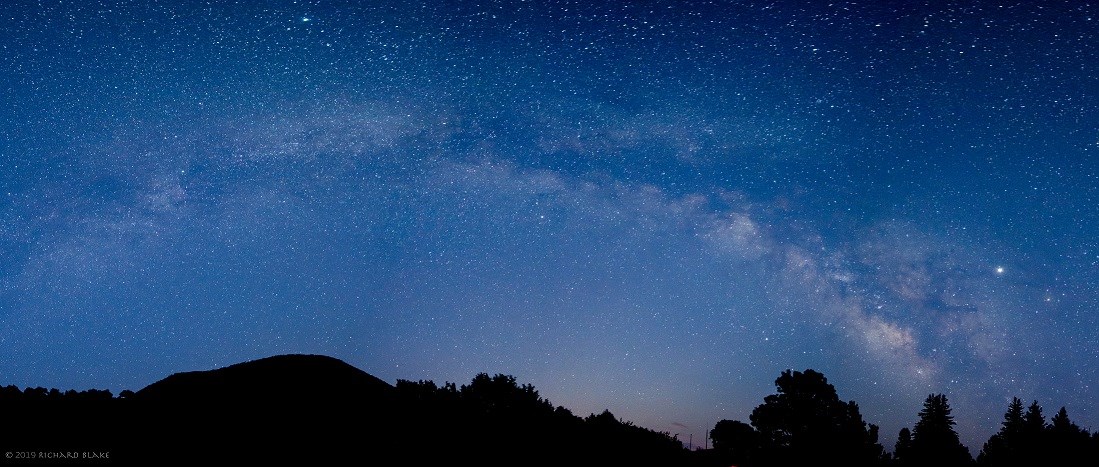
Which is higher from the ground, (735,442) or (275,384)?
(275,384)

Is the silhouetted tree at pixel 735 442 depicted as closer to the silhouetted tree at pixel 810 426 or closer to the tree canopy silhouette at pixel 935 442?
the silhouetted tree at pixel 810 426

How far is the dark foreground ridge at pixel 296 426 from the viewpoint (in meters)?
24.9

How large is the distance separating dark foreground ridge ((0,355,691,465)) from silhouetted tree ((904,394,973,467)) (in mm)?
32738

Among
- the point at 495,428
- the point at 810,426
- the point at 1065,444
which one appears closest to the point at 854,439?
the point at 810,426

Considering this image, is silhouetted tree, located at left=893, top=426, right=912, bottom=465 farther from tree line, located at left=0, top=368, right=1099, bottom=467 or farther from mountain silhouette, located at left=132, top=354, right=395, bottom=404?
mountain silhouette, located at left=132, top=354, right=395, bottom=404

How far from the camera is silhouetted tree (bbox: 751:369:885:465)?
49.7m

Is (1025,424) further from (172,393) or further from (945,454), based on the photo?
(172,393)

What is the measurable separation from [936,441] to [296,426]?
60.3 metres

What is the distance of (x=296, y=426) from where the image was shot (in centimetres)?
3002

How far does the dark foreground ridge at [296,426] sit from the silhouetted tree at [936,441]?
3274cm

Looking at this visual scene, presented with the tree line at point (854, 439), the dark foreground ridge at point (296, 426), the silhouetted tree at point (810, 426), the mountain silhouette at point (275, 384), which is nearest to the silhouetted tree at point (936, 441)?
the tree line at point (854, 439)

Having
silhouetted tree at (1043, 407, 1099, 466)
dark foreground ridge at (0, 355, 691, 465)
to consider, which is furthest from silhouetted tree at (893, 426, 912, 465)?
dark foreground ridge at (0, 355, 691, 465)

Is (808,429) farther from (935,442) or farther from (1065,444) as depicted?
(1065,444)

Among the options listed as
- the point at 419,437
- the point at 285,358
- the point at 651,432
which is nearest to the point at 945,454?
the point at 651,432
